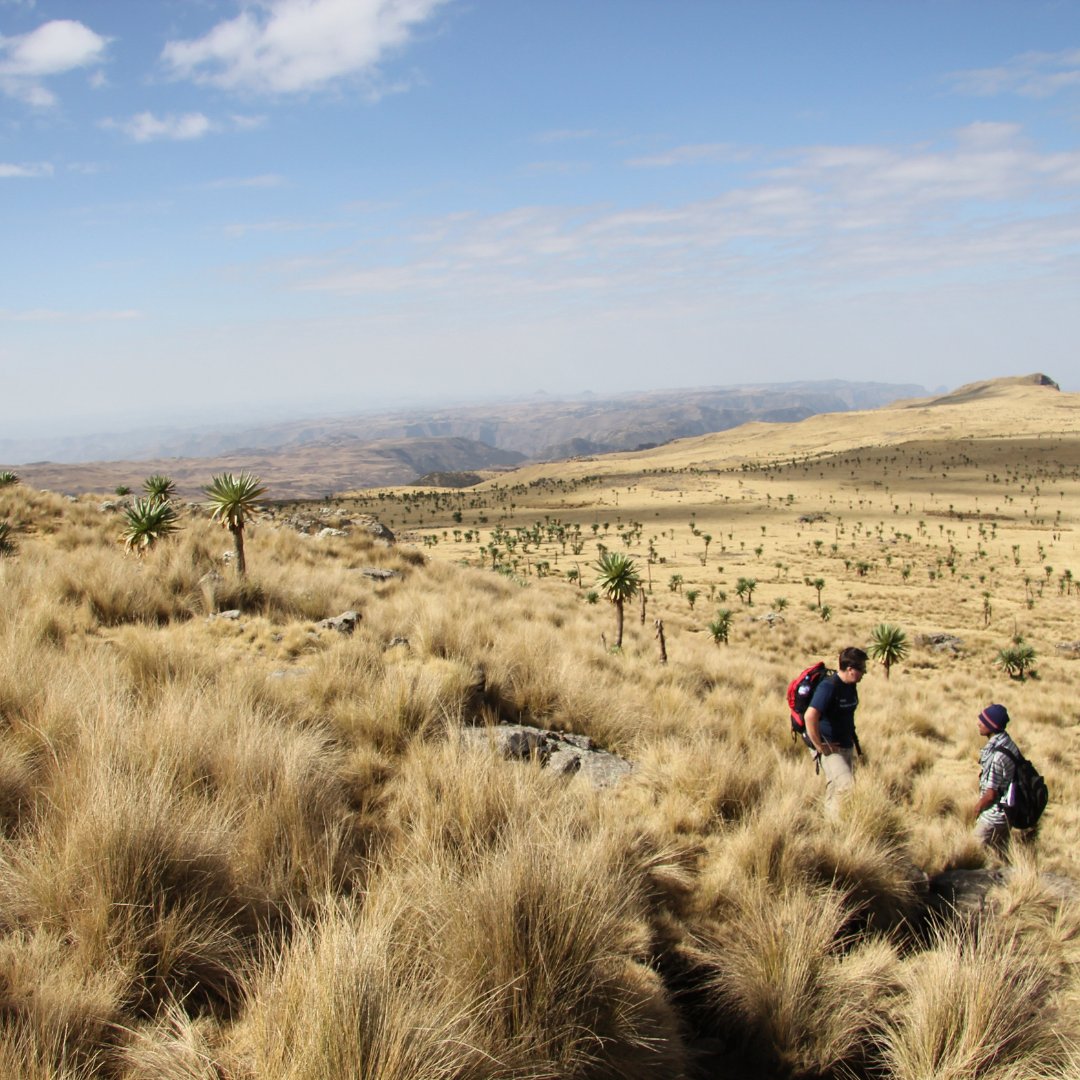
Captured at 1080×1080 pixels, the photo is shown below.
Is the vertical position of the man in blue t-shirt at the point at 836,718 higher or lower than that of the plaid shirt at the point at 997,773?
higher

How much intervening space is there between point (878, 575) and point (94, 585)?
185 ft

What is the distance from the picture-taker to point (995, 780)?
7297 millimetres

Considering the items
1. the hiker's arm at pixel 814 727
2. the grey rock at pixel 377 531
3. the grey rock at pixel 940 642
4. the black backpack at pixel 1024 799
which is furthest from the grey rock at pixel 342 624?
the grey rock at pixel 940 642

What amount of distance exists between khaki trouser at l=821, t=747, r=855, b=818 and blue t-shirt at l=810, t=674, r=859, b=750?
0.47ft

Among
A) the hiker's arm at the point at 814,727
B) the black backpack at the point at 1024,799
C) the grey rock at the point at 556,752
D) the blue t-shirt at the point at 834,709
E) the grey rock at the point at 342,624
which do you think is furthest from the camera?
the grey rock at the point at 342,624

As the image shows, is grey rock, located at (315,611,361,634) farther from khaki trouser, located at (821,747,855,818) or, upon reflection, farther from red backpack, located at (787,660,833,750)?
khaki trouser, located at (821,747,855,818)

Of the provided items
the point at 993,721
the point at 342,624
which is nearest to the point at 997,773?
the point at 993,721

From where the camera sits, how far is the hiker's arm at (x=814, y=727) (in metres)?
7.13

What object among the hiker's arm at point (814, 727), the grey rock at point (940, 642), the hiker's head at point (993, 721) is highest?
the hiker's arm at point (814, 727)

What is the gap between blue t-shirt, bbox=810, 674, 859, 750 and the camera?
725 centimetres

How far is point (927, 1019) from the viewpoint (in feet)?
10.4

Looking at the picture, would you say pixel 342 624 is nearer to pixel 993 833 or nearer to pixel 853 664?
pixel 853 664

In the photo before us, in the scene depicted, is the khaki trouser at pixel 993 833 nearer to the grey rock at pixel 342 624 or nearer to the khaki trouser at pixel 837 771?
the khaki trouser at pixel 837 771

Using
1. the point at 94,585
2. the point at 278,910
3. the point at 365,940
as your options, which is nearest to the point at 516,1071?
the point at 365,940
